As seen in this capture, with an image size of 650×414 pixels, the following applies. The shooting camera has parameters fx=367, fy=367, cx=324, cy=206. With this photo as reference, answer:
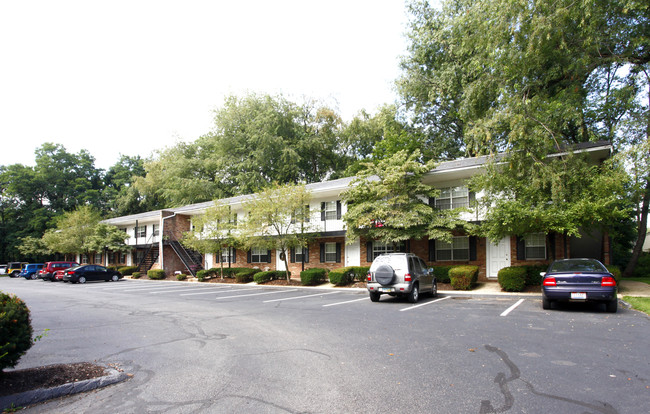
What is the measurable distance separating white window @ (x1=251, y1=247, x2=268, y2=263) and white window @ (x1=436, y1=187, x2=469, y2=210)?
45.7 feet

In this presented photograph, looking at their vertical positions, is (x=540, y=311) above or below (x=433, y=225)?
below

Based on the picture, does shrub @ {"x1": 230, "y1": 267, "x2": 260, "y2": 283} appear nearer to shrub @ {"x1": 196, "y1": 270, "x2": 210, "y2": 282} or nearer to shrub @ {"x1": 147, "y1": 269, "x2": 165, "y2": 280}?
shrub @ {"x1": 196, "y1": 270, "x2": 210, "y2": 282}

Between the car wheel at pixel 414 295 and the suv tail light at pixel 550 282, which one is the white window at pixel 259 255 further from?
the suv tail light at pixel 550 282

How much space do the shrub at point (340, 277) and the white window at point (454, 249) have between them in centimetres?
525

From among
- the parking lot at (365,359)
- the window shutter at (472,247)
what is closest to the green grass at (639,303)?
the parking lot at (365,359)

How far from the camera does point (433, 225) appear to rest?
57.9 ft

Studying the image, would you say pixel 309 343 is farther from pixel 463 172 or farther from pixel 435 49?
pixel 435 49

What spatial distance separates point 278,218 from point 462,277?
35.2ft

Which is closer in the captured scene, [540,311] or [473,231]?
[540,311]

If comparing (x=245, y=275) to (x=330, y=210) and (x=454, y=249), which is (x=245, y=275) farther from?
(x=454, y=249)

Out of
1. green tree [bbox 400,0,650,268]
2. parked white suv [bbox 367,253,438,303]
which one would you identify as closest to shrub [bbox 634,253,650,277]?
green tree [bbox 400,0,650,268]

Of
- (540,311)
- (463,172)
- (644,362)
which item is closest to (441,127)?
(463,172)

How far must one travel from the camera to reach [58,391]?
4.55m

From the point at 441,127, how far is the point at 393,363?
31.1m
